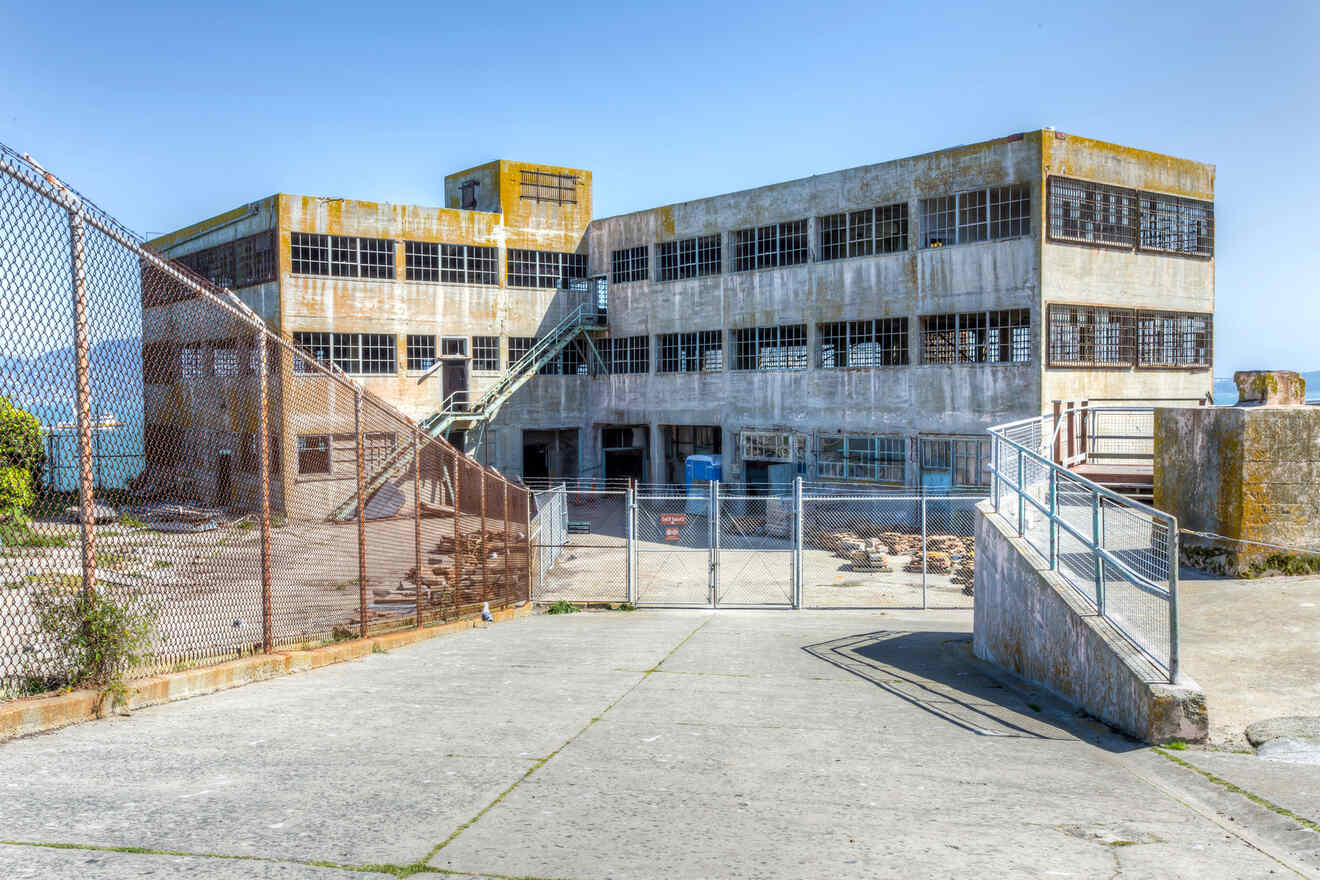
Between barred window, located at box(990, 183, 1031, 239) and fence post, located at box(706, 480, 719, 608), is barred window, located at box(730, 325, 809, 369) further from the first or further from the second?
fence post, located at box(706, 480, 719, 608)

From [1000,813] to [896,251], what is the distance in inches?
1137

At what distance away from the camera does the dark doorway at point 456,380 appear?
40.1 m

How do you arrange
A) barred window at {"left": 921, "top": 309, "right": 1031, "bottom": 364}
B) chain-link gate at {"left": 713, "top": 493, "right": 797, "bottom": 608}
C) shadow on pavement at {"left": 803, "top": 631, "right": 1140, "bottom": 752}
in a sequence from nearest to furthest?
1. shadow on pavement at {"left": 803, "top": 631, "right": 1140, "bottom": 752}
2. chain-link gate at {"left": 713, "top": 493, "right": 797, "bottom": 608}
3. barred window at {"left": 921, "top": 309, "right": 1031, "bottom": 364}

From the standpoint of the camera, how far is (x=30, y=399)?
6168 mm

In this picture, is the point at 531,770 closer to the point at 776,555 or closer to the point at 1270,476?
the point at 1270,476

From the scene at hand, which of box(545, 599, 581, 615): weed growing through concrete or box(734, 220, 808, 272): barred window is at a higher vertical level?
box(734, 220, 808, 272): barred window

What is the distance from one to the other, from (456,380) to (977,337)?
19.5 metres

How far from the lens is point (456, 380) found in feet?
132

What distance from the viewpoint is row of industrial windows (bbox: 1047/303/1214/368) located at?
29.7 metres

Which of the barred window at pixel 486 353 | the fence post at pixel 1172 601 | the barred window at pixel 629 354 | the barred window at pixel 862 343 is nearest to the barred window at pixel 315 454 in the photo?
the fence post at pixel 1172 601

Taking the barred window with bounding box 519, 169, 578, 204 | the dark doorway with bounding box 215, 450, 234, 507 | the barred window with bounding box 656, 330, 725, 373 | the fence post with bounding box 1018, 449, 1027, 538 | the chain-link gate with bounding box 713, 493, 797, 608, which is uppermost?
the barred window with bounding box 519, 169, 578, 204

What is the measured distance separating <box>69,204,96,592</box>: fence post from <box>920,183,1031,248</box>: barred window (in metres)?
27.3

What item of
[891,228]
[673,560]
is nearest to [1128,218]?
[891,228]

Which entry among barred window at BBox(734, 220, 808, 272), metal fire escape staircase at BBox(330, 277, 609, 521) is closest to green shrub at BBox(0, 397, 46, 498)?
metal fire escape staircase at BBox(330, 277, 609, 521)
